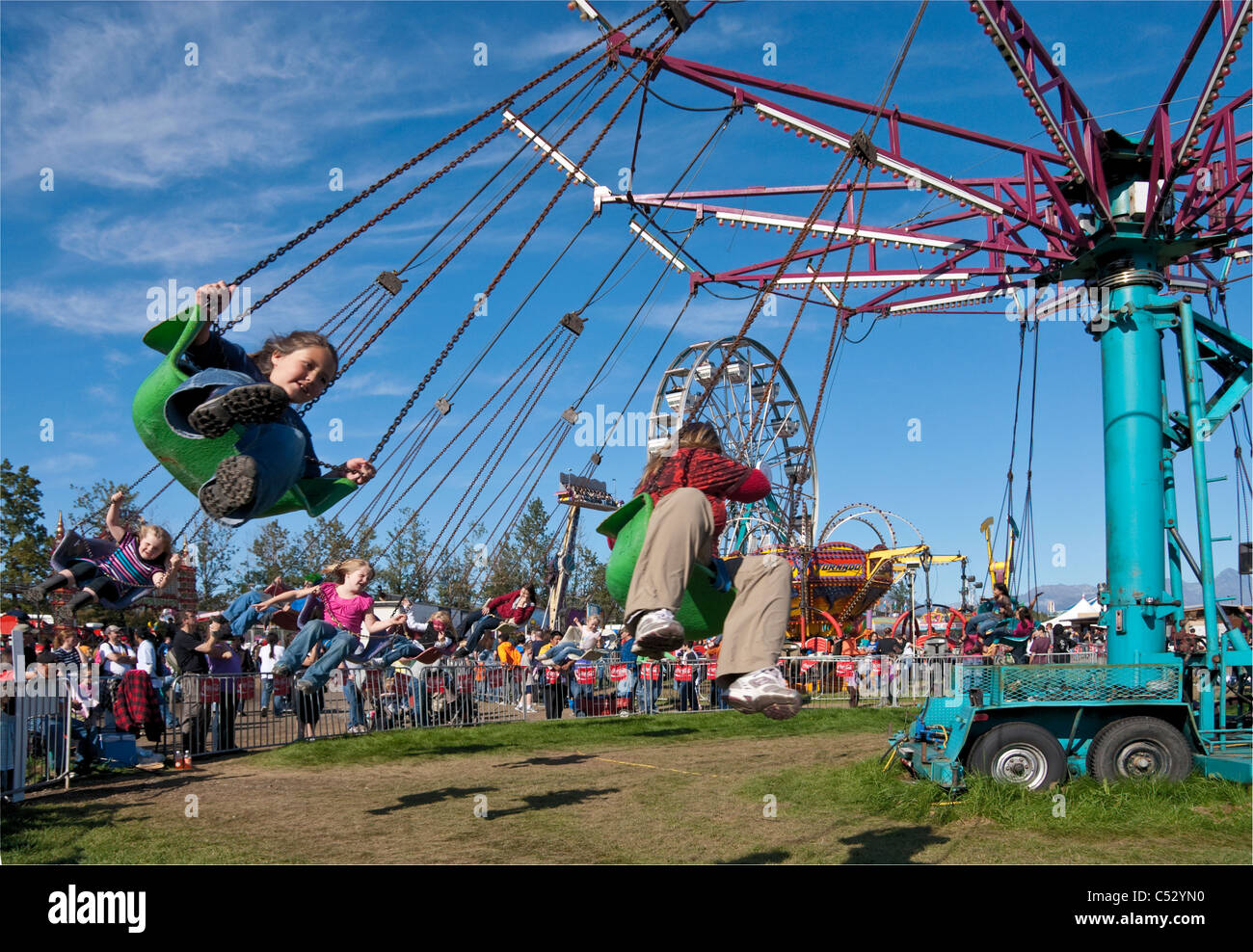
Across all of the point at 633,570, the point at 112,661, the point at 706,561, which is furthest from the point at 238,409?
the point at 112,661

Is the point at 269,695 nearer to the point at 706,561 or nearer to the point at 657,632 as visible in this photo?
the point at 706,561

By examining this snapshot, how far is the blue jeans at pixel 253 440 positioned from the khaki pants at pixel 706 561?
1.61 metres

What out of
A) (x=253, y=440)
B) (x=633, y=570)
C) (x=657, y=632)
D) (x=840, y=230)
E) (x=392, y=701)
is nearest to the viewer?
(x=253, y=440)

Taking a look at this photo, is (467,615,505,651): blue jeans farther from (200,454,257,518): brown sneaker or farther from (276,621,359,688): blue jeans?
(200,454,257,518): brown sneaker

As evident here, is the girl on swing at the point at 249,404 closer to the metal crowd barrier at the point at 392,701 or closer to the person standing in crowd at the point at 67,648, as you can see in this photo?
the metal crowd barrier at the point at 392,701

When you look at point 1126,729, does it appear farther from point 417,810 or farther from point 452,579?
A: point 452,579

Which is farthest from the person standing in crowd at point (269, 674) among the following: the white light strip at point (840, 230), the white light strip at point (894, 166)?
the white light strip at point (840, 230)

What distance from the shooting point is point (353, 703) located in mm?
13648

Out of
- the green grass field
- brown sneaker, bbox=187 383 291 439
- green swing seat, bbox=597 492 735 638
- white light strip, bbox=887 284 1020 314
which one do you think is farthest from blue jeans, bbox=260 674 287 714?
white light strip, bbox=887 284 1020 314

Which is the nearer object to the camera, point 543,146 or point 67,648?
point 543,146

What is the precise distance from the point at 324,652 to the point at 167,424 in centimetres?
506
